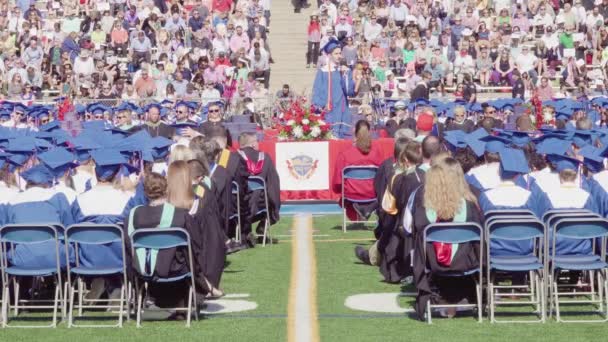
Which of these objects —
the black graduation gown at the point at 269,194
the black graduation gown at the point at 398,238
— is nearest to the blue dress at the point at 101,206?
the black graduation gown at the point at 398,238

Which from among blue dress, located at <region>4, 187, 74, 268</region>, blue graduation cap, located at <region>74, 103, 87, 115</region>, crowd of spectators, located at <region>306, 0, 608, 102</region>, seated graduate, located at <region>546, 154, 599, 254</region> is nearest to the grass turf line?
seated graduate, located at <region>546, 154, 599, 254</region>

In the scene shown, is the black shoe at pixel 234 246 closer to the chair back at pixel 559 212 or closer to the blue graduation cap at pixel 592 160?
the blue graduation cap at pixel 592 160

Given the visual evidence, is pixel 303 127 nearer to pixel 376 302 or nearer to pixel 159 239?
pixel 376 302

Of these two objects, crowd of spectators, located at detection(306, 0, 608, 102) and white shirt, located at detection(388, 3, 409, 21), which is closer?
crowd of spectators, located at detection(306, 0, 608, 102)

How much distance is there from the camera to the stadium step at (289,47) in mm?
34031

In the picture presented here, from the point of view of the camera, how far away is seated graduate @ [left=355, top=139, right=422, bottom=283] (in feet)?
45.7

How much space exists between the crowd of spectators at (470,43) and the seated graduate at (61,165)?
686 inches

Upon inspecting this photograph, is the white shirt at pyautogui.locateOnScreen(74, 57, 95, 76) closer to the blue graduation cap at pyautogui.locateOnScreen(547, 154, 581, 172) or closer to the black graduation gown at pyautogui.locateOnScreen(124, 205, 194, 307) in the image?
the blue graduation cap at pyautogui.locateOnScreen(547, 154, 581, 172)

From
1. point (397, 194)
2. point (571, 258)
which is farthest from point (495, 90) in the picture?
point (571, 258)

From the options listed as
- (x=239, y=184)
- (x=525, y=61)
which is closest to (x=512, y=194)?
(x=239, y=184)

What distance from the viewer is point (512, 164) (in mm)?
12328

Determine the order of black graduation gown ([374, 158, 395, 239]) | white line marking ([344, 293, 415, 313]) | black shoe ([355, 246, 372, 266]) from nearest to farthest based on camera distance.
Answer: white line marking ([344, 293, 415, 313]) < black graduation gown ([374, 158, 395, 239]) < black shoe ([355, 246, 372, 266])

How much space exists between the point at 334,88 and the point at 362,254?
43.9ft

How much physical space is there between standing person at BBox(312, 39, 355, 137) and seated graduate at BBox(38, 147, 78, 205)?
14220 millimetres
